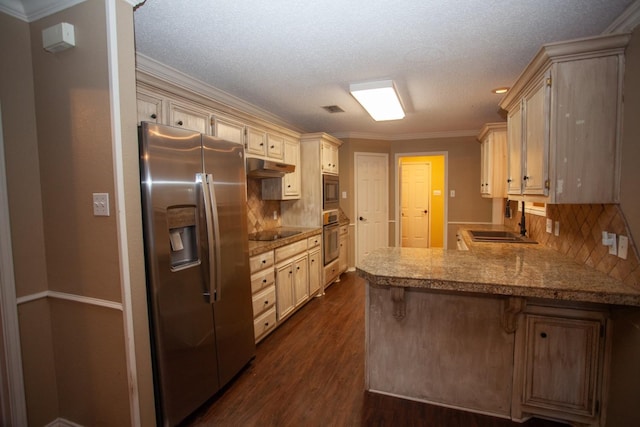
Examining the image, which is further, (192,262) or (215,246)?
(215,246)

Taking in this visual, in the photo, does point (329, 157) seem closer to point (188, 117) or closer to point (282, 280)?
point (282, 280)

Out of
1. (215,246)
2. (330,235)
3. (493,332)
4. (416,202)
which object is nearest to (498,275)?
(493,332)

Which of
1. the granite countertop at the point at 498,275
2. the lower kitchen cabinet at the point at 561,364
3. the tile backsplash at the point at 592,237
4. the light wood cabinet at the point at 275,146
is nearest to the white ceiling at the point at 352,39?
the light wood cabinet at the point at 275,146

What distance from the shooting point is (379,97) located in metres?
3.05

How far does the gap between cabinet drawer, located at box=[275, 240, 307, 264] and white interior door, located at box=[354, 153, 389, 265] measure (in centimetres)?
199

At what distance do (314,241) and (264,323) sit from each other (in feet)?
4.59

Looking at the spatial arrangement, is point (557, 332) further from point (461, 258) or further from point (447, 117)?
point (447, 117)

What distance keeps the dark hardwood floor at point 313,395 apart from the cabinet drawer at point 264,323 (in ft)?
0.43

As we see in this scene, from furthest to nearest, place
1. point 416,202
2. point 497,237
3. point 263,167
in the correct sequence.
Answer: point 416,202, point 497,237, point 263,167

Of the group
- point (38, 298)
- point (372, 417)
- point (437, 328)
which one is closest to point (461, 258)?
point (437, 328)

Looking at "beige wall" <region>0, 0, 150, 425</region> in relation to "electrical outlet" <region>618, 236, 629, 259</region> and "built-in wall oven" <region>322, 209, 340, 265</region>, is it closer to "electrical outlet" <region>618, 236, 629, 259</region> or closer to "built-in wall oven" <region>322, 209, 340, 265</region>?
"electrical outlet" <region>618, 236, 629, 259</region>

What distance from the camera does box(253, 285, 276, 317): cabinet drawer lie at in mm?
2799

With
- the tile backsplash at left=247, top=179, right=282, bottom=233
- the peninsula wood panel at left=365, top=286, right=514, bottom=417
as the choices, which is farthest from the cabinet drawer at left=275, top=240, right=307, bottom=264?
the peninsula wood panel at left=365, top=286, right=514, bottom=417

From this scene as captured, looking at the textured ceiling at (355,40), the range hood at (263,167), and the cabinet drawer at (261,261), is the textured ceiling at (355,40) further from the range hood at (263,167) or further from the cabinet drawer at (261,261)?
the cabinet drawer at (261,261)
